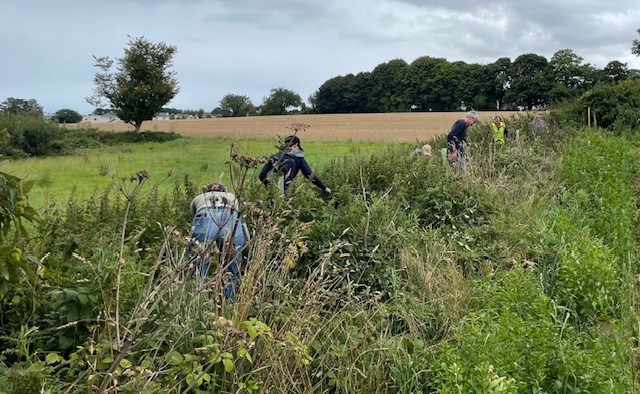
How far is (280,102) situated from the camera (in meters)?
97.2

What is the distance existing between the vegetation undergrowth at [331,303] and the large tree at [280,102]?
298 feet

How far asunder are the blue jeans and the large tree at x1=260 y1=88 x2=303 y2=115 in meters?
92.0

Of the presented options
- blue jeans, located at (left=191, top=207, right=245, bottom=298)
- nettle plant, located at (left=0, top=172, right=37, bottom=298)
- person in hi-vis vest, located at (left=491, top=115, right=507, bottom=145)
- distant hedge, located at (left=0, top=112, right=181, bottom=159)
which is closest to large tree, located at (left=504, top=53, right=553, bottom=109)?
distant hedge, located at (left=0, top=112, right=181, bottom=159)

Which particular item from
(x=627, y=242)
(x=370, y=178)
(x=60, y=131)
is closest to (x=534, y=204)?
(x=627, y=242)

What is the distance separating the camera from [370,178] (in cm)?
777

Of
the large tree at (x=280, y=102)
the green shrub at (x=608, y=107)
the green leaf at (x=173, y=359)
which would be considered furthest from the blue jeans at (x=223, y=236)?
the large tree at (x=280, y=102)

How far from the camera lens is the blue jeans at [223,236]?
315 cm

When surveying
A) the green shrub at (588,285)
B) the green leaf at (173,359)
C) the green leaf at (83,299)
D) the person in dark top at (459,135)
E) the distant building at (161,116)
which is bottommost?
the green shrub at (588,285)

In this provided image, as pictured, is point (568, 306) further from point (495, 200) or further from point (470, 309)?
point (495, 200)

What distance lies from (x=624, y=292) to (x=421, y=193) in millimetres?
2834

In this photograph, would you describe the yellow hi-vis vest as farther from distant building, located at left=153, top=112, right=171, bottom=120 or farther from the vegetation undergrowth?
distant building, located at left=153, top=112, right=171, bottom=120

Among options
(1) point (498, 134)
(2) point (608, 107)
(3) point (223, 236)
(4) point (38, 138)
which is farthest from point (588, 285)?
(4) point (38, 138)

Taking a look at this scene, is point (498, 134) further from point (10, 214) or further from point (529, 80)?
point (529, 80)

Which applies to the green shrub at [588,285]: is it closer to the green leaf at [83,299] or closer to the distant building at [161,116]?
the green leaf at [83,299]
